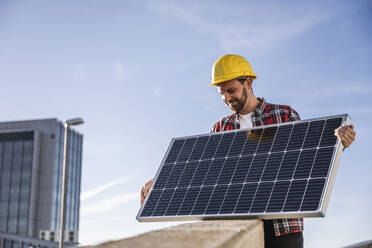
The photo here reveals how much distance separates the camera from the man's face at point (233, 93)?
659cm

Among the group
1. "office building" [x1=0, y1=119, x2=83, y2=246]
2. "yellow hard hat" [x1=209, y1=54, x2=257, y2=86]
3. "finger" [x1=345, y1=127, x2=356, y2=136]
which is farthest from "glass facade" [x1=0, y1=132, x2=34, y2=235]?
"finger" [x1=345, y1=127, x2=356, y2=136]

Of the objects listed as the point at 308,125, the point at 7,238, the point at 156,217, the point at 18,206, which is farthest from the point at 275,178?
the point at 18,206

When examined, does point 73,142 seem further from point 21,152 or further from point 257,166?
point 257,166

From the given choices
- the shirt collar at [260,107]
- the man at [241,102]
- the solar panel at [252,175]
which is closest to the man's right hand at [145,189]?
the man at [241,102]

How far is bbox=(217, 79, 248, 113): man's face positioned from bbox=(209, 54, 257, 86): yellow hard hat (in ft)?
0.28

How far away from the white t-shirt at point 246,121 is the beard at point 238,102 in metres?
0.24

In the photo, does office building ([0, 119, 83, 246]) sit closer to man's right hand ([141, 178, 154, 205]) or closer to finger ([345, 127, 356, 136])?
man's right hand ([141, 178, 154, 205])

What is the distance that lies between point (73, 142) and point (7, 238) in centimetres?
4355

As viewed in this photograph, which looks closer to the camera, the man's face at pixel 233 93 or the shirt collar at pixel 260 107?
the man's face at pixel 233 93

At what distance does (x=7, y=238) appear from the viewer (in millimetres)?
75125

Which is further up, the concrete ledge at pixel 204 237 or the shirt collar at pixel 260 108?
the shirt collar at pixel 260 108

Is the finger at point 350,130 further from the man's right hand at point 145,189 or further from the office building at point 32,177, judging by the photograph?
the office building at point 32,177

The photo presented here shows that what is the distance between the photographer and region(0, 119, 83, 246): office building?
353 ft

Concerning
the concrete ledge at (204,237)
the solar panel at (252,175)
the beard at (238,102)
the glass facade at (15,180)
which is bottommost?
the concrete ledge at (204,237)
